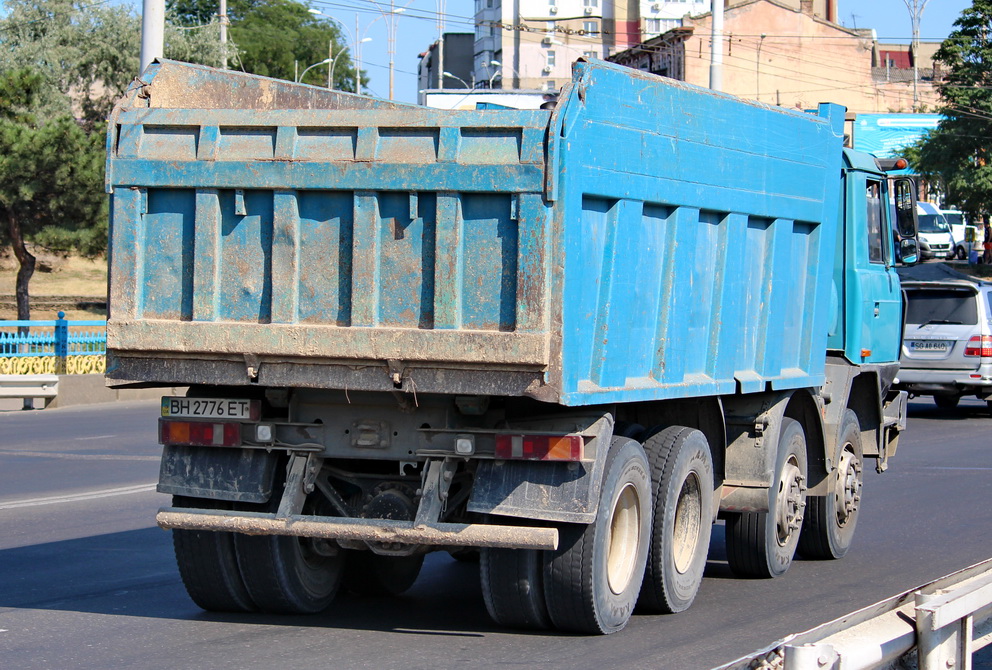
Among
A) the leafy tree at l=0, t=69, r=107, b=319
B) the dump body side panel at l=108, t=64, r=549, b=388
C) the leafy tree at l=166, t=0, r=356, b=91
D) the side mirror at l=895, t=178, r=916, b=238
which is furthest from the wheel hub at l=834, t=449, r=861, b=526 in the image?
the leafy tree at l=166, t=0, r=356, b=91

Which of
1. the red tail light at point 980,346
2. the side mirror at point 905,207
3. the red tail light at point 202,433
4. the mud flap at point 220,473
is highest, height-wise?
the side mirror at point 905,207

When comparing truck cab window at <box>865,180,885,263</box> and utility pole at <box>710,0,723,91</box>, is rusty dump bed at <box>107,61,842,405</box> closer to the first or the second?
truck cab window at <box>865,180,885,263</box>

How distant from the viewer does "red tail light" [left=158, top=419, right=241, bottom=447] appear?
6.60m

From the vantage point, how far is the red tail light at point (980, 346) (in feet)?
64.8

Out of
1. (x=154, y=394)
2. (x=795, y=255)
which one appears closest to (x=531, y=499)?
(x=795, y=255)

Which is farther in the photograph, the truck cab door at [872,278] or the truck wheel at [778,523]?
the truck cab door at [872,278]

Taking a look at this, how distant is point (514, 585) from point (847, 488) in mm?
4051

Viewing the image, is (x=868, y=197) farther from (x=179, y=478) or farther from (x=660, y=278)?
(x=179, y=478)

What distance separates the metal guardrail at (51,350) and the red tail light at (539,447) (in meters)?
16.8

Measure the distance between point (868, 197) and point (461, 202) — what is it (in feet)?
16.2

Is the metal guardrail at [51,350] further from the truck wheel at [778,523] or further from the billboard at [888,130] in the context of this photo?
the billboard at [888,130]

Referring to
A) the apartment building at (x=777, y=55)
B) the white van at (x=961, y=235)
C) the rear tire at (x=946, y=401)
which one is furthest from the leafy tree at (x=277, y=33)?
the rear tire at (x=946, y=401)

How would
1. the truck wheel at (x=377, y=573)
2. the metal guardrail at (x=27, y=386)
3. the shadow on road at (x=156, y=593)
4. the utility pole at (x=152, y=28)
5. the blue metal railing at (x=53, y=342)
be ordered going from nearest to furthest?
the shadow on road at (x=156, y=593) < the truck wheel at (x=377, y=573) < the utility pole at (x=152, y=28) < the metal guardrail at (x=27, y=386) < the blue metal railing at (x=53, y=342)

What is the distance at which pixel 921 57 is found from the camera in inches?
4213
